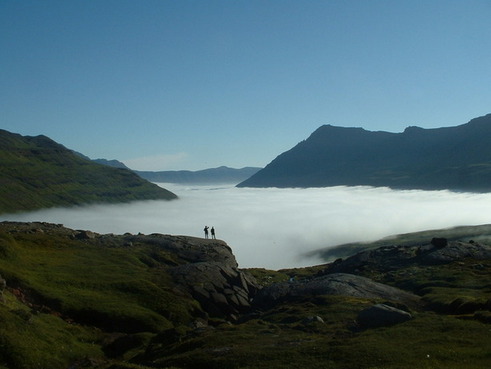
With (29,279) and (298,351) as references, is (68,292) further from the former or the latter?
(298,351)

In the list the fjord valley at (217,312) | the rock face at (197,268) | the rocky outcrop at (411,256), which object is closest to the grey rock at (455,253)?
the rocky outcrop at (411,256)

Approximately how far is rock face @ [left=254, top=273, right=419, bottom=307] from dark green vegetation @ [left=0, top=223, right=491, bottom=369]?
5.39 feet

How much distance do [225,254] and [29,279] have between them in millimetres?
58278

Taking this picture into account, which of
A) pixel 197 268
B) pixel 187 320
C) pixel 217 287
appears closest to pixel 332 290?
pixel 217 287

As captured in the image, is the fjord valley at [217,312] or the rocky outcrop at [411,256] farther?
the rocky outcrop at [411,256]

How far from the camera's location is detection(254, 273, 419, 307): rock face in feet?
236

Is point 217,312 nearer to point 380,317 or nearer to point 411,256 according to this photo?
point 380,317

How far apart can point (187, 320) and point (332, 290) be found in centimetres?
2504

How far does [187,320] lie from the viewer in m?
63.2

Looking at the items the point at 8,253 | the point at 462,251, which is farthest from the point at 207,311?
the point at 462,251

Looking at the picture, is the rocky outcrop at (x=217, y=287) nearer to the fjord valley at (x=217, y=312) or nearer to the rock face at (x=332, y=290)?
the fjord valley at (x=217, y=312)

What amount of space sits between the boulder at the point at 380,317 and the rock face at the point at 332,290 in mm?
20132

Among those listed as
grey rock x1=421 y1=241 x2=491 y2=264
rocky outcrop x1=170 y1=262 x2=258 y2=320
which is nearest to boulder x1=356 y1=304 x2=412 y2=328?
rocky outcrop x1=170 y1=262 x2=258 y2=320

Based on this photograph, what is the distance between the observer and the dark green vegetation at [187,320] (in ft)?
125
